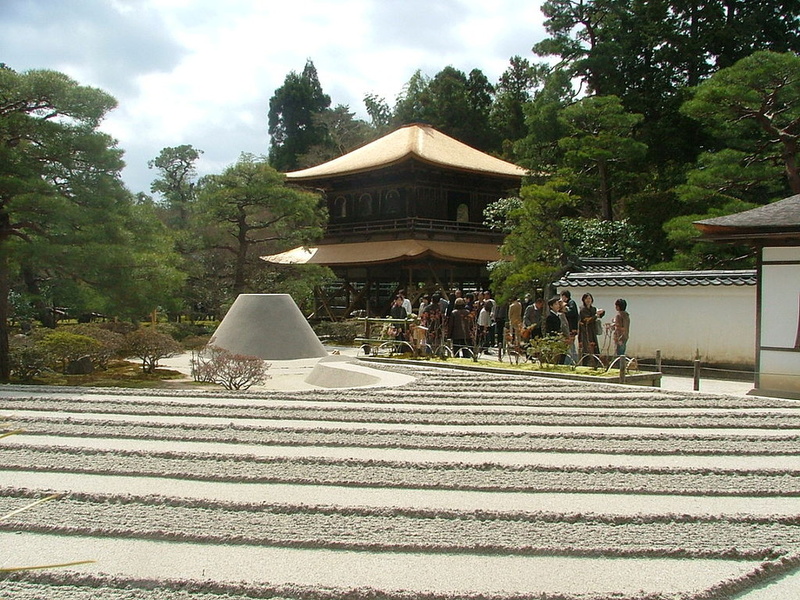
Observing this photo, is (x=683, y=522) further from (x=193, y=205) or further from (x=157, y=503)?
(x=193, y=205)

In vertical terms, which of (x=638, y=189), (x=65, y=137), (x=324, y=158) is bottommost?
(x=65, y=137)

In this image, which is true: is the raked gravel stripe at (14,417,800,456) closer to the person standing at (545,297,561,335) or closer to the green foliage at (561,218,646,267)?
the person standing at (545,297,561,335)

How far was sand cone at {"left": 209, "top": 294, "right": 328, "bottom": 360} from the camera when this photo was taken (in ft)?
45.3

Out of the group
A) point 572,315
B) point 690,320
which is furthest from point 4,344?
point 690,320

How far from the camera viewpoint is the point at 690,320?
13.5 m

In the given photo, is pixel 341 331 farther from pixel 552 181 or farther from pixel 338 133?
pixel 338 133

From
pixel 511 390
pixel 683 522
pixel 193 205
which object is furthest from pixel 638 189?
pixel 683 522

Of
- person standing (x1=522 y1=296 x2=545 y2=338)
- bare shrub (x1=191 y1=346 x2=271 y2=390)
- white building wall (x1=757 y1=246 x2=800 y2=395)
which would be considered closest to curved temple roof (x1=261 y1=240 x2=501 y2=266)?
person standing (x1=522 y1=296 x2=545 y2=338)

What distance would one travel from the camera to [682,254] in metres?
18.4

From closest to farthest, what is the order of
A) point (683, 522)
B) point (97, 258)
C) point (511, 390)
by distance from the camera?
1. point (683, 522)
2. point (511, 390)
3. point (97, 258)

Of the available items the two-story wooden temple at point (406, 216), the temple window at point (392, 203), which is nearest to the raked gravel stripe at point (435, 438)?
the two-story wooden temple at point (406, 216)

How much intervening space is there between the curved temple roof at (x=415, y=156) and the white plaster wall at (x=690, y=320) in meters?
12.0

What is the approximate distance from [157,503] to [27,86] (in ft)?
29.0

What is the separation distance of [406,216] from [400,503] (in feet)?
71.7
